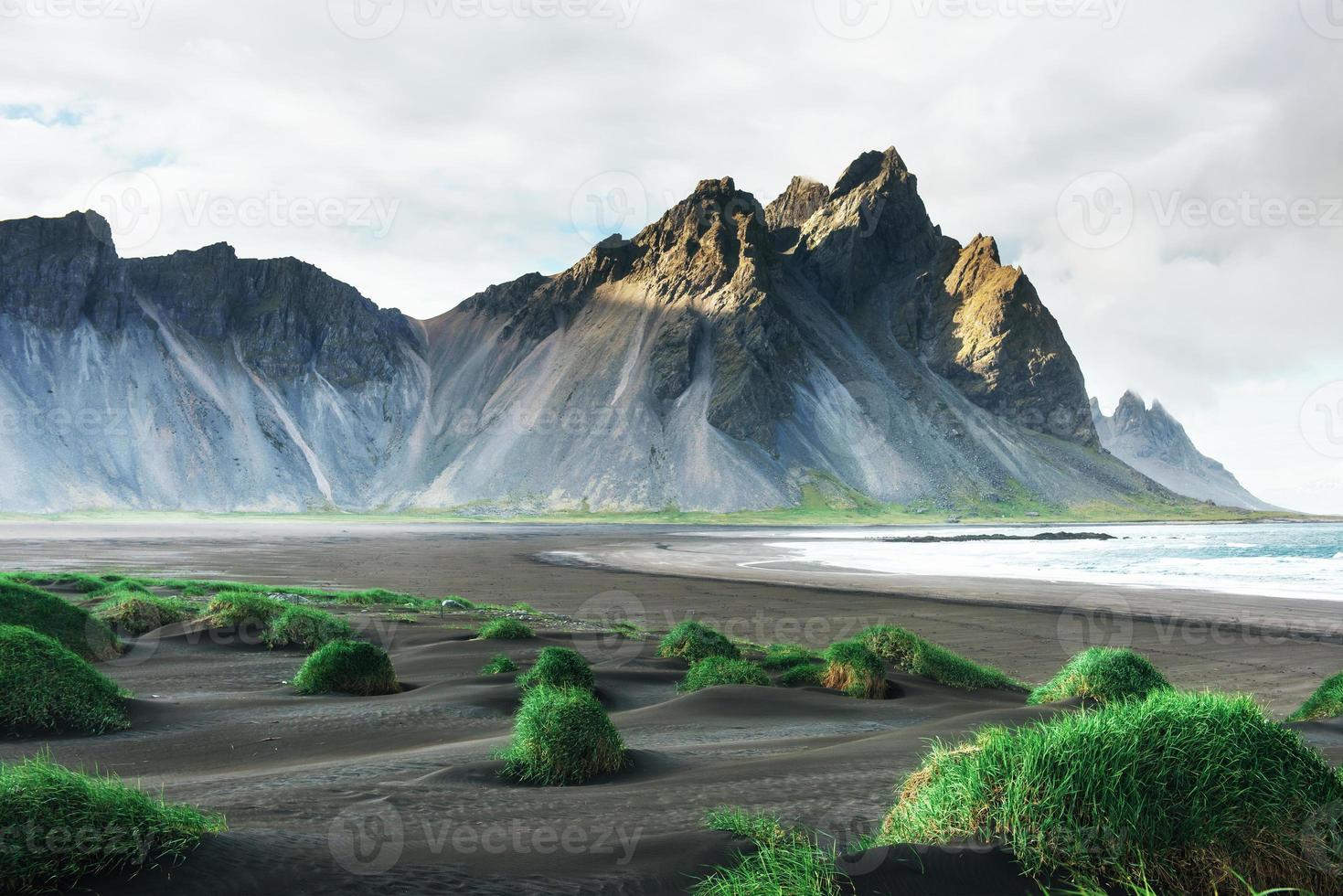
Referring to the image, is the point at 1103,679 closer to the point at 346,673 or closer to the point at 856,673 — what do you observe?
the point at 856,673

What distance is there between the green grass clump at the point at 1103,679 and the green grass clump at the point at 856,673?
2.19 m

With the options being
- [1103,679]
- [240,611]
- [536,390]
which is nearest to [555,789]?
[1103,679]

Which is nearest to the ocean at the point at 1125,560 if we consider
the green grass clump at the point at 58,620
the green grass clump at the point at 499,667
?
the green grass clump at the point at 499,667

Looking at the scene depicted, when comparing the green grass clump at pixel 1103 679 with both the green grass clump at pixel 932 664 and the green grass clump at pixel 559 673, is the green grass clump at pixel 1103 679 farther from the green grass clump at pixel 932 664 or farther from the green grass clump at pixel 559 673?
the green grass clump at pixel 559 673

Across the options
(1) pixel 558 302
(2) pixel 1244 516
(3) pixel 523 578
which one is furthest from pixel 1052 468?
(3) pixel 523 578

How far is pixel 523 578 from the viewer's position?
129ft

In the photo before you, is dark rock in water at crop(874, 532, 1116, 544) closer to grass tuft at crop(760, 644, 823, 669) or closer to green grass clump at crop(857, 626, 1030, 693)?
grass tuft at crop(760, 644, 823, 669)

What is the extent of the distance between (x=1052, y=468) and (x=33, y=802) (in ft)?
621

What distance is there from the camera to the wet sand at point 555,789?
4312 mm

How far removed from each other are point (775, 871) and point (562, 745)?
3307 mm

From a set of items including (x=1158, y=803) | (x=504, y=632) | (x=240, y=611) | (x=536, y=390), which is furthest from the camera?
(x=536, y=390)

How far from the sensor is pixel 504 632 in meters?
17.8

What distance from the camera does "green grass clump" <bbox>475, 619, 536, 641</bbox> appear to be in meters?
17.7

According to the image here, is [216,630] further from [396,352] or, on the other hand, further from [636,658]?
[396,352]
